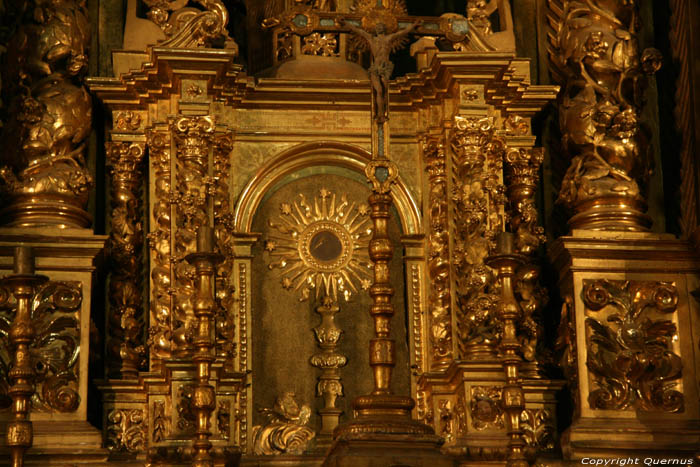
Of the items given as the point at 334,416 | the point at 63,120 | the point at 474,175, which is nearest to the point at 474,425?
the point at 334,416

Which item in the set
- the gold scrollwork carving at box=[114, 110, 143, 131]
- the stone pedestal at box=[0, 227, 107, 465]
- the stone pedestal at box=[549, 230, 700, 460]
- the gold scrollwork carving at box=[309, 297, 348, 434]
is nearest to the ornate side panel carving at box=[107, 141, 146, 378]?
the gold scrollwork carving at box=[114, 110, 143, 131]

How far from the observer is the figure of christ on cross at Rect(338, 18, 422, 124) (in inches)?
452

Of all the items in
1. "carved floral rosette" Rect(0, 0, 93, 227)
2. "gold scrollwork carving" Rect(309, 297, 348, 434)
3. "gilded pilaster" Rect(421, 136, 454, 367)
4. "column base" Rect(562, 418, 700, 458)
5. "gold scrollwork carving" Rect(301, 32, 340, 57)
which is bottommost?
"column base" Rect(562, 418, 700, 458)

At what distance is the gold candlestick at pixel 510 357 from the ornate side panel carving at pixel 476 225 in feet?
3.85

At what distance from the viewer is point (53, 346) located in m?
12.0

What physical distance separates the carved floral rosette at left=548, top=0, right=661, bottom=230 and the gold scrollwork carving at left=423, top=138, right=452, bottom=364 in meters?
0.89

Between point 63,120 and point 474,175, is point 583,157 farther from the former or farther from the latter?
point 63,120

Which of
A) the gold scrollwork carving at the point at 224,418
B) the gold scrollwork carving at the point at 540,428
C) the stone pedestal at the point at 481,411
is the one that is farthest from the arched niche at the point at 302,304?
the gold scrollwork carving at the point at 540,428

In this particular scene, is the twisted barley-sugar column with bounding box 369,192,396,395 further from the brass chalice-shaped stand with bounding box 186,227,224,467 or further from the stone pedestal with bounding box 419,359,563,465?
the stone pedestal with bounding box 419,359,563,465

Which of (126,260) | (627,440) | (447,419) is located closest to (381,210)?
(447,419)

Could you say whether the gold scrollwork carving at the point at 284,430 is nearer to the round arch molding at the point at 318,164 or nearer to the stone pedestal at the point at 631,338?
the round arch molding at the point at 318,164

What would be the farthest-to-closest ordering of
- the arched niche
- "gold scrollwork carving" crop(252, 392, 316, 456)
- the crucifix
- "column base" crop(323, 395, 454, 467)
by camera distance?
the arched niche → "gold scrollwork carving" crop(252, 392, 316, 456) → the crucifix → "column base" crop(323, 395, 454, 467)

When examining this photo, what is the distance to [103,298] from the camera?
1262 cm

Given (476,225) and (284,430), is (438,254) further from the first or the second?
(284,430)
